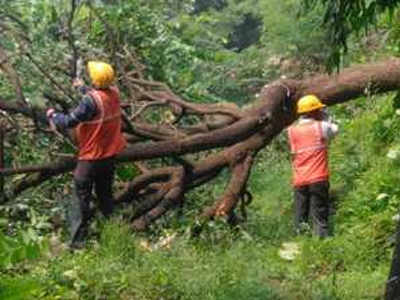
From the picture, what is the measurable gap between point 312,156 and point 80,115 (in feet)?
8.08

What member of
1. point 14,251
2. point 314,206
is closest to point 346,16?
point 14,251

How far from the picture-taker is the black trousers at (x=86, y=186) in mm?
8398

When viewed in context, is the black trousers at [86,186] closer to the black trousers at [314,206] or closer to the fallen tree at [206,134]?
the fallen tree at [206,134]

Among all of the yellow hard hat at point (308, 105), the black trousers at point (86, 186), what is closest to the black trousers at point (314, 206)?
the yellow hard hat at point (308, 105)

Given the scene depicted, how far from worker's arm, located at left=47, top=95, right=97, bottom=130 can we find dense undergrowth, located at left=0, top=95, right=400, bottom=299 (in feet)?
3.10

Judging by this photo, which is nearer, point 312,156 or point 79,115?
point 79,115

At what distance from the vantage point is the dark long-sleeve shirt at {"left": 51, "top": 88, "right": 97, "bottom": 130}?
8117 mm

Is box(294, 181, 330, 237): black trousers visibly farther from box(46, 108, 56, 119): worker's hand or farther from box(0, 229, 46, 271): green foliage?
box(0, 229, 46, 271): green foliage

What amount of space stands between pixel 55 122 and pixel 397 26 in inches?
213

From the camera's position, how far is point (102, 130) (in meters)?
8.33

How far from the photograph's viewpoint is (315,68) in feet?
53.6

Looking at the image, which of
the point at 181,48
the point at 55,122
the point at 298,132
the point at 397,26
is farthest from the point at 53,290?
the point at 397,26

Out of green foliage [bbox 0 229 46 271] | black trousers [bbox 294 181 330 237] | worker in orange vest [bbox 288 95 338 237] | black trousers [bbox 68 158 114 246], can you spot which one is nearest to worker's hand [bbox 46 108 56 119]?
black trousers [bbox 68 158 114 246]

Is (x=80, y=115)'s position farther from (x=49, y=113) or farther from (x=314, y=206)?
(x=314, y=206)
